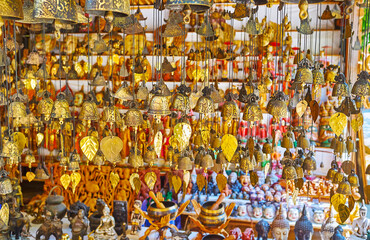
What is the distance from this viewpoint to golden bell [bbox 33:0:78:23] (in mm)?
1519

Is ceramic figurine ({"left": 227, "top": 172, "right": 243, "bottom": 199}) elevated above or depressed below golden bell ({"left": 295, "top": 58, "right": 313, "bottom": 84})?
below

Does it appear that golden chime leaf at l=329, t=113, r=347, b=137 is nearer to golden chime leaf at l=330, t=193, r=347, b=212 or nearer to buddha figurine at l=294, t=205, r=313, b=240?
golden chime leaf at l=330, t=193, r=347, b=212

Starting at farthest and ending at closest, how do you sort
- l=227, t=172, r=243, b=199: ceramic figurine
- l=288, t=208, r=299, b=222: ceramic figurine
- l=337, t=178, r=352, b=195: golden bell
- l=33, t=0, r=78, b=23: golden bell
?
1. l=227, t=172, r=243, b=199: ceramic figurine
2. l=288, t=208, r=299, b=222: ceramic figurine
3. l=337, t=178, r=352, b=195: golden bell
4. l=33, t=0, r=78, b=23: golden bell

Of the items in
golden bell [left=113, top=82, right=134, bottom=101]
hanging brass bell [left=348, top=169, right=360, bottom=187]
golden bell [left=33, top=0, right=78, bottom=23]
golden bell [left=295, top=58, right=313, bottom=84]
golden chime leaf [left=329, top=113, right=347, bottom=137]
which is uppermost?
golden bell [left=33, top=0, right=78, bottom=23]

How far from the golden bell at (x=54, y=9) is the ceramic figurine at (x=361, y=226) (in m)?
3.07

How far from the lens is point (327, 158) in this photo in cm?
506

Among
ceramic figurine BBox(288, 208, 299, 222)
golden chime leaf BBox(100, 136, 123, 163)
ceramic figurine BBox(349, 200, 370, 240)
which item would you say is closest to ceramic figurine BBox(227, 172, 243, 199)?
ceramic figurine BBox(288, 208, 299, 222)

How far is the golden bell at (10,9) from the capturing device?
163cm

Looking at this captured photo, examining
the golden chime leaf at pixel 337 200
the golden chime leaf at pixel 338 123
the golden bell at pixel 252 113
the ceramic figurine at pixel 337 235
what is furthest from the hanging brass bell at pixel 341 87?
the ceramic figurine at pixel 337 235

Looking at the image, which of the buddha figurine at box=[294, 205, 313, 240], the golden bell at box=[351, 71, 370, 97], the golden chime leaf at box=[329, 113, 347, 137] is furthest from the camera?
the buddha figurine at box=[294, 205, 313, 240]

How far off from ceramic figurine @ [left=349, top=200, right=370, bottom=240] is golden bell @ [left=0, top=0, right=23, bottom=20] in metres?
3.16

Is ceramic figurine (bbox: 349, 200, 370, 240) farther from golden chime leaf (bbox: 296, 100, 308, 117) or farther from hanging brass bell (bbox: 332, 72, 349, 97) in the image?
hanging brass bell (bbox: 332, 72, 349, 97)

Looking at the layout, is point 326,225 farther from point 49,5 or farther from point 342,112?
point 49,5

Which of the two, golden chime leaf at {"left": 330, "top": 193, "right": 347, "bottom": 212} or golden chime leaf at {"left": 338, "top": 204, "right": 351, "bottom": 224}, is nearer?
golden chime leaf at {"left": 338, "top": 204, "right": 351, "bottom": 224}
